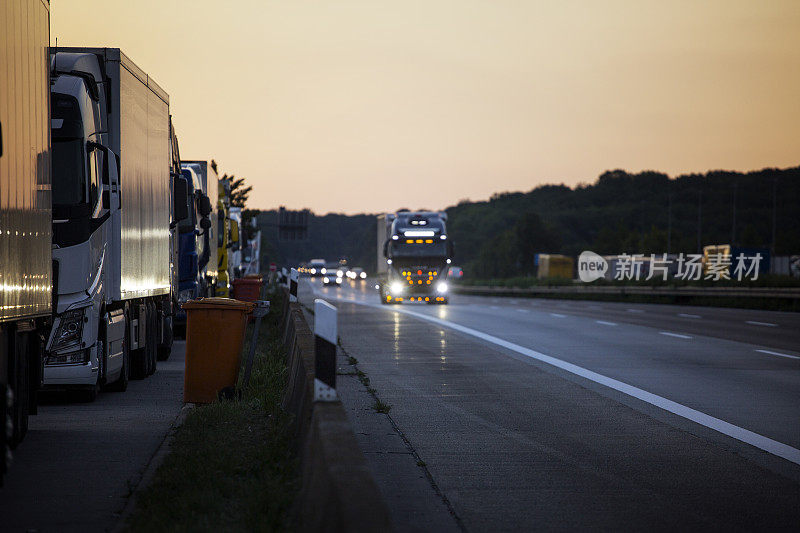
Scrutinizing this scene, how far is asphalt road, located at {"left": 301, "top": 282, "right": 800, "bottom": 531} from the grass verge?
737 mm

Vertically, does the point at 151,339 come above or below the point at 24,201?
below

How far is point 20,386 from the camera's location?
28.1 feet

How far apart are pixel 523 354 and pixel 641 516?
12088 mm

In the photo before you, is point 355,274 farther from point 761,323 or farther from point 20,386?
point 20,386

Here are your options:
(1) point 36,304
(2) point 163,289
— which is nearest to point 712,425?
(1) point 36,304

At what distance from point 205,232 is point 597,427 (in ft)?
47.8

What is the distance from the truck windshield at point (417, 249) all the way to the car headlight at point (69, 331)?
33.7m

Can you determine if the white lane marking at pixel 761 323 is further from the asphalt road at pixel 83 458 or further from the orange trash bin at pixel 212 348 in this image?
the orange trash bin at pixel 212 348

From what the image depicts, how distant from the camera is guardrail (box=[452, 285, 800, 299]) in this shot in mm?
40041

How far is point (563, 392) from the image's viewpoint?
13.4 meters

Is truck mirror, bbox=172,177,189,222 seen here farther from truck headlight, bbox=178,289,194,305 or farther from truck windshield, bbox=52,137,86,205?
truck windshield, bbox=52,137,86,205

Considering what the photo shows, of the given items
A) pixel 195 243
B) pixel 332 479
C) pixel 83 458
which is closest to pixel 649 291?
pixel 195 243

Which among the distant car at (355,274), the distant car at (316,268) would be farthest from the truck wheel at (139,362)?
the distant car at (355,274)

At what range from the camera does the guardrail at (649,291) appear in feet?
131
